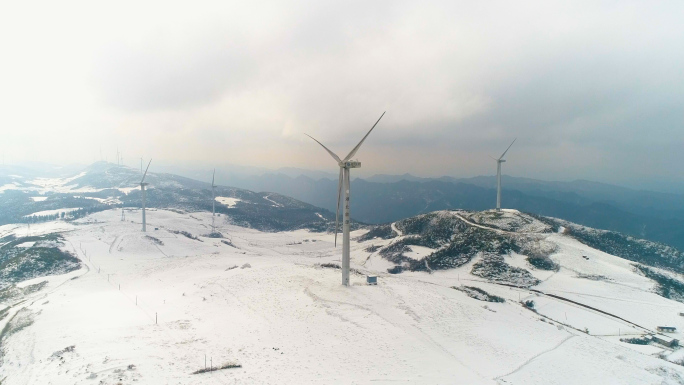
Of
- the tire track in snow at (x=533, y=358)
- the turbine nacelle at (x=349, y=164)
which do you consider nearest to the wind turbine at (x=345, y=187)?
the turbine nacelle at (x=349, y=164)

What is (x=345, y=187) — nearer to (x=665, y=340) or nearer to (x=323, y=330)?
(x=323, y=330)

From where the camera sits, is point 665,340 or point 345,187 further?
Answer: point 345,187

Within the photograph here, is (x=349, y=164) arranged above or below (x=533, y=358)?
above

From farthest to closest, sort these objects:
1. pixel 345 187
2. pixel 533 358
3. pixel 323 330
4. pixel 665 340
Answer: pixel 345 187, pixel 665 340, pixel 323 330, pixel 533 358

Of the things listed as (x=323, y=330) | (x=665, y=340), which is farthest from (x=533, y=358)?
(x=665, y=340)

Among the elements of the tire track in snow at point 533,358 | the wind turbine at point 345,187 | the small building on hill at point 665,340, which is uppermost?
the wind turbine at point 345,187

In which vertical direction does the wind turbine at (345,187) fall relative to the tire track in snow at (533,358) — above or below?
above

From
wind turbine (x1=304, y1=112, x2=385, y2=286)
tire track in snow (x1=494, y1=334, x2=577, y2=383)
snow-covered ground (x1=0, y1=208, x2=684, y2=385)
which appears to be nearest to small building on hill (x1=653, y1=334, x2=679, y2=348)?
snow-covered ground (x1=0, y1=208, x2=684, y2=385)

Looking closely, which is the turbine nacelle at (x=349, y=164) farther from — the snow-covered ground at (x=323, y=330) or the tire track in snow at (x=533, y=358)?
the tire track in snow at (x=533, y=358)

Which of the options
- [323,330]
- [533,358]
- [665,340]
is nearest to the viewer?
[533,358]

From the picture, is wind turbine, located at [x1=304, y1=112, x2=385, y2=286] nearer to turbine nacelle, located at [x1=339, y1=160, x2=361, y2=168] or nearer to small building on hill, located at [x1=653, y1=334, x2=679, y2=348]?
turbine nacelle, located at [x1=339, y1=160, x2=361, y2=168]
